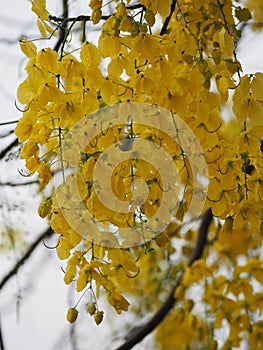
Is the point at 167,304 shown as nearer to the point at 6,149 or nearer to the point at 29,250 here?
the point at 29,250

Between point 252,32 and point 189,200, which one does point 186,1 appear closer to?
point 189,200

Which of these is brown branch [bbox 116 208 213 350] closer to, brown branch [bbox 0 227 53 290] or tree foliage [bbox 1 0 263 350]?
brown branch [bbox 0 227 53 290]

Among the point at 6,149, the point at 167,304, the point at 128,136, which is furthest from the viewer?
the point at 167,304

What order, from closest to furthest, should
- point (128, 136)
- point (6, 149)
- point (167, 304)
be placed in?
point (128, 136) < point (6, 149) < point (167, 304)

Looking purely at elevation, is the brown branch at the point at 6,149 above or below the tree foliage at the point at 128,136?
above

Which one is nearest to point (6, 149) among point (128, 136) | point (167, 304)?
point (128, 136)

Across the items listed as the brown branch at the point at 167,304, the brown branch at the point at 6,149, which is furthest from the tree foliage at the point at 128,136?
the brown branch at the point at 167,304

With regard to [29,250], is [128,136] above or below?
below

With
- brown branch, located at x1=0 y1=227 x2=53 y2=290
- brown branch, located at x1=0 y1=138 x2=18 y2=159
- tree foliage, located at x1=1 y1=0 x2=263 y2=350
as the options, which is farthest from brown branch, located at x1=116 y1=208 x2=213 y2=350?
tree foliage, located at x1=1 y1=0 x2=263 y2=350

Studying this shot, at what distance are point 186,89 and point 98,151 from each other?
0.13m

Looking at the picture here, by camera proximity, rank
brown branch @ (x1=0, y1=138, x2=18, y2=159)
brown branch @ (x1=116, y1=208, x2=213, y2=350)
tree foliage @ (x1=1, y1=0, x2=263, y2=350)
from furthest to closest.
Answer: brown branch @ (x1=116, y1=208, x2=213, y2=350), brown branch @ (x1=0, y1=138, x2=18, y2=159), tree foliage @ (x1=1, y1=0, x2=263, y2=350)

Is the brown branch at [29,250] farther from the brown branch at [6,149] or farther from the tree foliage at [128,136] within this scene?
the tree foliage at [128,136]

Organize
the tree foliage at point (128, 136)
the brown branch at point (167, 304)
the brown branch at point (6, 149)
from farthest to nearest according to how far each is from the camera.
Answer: the brown branch at point (167, 304), the brown branch at point (6, 149), the tree foliage at point (128, 136)

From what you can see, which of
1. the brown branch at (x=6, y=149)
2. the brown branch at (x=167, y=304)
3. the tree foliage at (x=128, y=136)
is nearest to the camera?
the tree foliage at (x=128, y=136)
